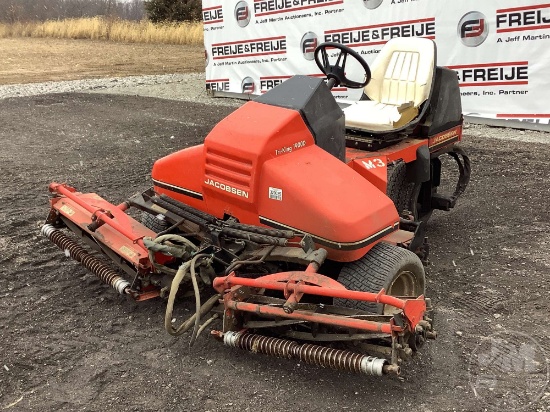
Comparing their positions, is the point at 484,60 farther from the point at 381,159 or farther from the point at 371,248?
the point at 371,248

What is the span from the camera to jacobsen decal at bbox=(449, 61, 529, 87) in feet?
25.4

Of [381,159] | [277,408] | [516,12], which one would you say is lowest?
[277,408]

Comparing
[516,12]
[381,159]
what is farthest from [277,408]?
[516,12]

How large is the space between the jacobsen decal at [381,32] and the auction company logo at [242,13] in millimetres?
1852

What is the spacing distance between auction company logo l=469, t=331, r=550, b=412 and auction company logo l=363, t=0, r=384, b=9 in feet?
21.6

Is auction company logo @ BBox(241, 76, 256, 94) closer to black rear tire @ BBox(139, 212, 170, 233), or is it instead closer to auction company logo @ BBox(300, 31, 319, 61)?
auction company logo @ BBox(300, 31, 319, 61)

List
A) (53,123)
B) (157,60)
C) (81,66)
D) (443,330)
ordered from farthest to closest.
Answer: (157,60), (81,66), (53,123), (443,330)

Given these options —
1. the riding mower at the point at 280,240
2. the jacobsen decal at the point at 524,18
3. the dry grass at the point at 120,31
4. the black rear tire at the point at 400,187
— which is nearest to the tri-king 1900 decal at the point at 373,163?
the riding mower at the point at 280,240

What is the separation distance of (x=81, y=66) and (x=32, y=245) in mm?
13124

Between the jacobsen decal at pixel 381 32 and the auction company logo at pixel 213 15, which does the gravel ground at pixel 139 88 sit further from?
the jacobsen decal at pixel 381 32

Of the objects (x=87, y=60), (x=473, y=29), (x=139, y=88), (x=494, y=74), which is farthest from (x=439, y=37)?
(x=87, y=60)

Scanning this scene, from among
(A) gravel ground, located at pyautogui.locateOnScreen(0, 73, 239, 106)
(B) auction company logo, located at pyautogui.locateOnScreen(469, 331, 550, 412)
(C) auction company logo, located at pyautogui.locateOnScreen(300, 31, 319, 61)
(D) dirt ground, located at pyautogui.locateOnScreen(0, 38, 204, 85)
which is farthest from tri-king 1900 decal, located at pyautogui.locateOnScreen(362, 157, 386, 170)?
(D) dirt ground, located at pyautogui.locateOnScreen(0, 38, 204, 85)

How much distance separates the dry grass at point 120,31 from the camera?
21.9 meters

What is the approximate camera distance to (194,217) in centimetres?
329
